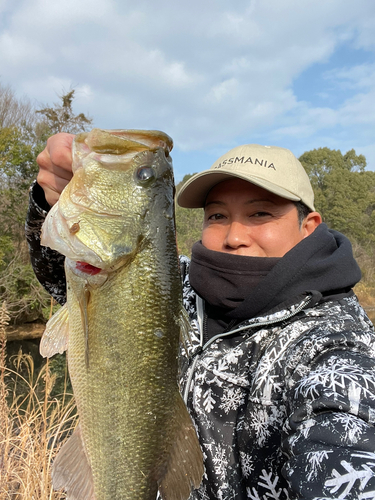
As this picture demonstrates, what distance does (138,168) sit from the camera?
161 centimetres

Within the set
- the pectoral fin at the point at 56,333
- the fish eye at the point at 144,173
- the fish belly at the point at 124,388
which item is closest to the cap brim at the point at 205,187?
the fish eye at the point at 144,173

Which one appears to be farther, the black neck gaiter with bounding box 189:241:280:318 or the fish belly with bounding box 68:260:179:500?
the black neck gaiter with bounding box 189:241:280:318

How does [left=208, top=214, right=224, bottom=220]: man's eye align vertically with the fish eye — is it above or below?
below

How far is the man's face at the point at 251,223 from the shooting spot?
2.09 m

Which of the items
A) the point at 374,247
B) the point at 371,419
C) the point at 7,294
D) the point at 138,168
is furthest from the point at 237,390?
the point at 374,247

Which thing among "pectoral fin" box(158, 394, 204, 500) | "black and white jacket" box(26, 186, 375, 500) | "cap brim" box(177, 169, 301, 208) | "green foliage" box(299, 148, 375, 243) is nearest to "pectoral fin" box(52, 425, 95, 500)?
"pectoral fin" box(158, 394, 204, 500)

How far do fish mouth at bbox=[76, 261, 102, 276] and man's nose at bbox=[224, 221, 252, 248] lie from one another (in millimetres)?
856

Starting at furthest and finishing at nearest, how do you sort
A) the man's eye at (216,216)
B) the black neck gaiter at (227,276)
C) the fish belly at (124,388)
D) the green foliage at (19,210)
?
the green foliage at (19,210), the man's eye at (216,216), the black neck gaiter at (227,276), the fish belly at (124,388)

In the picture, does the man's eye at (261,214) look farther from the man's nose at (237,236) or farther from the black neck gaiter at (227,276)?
the black neck gaiter at (227,276)

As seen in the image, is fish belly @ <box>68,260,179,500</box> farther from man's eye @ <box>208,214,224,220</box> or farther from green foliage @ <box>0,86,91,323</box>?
green foliage @ <box>0,86,91,323</box>

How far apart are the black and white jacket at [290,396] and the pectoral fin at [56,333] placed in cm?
72

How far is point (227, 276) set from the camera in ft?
6.70

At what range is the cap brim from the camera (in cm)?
203

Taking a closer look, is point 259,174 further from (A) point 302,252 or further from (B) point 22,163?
(B) point 22,163
